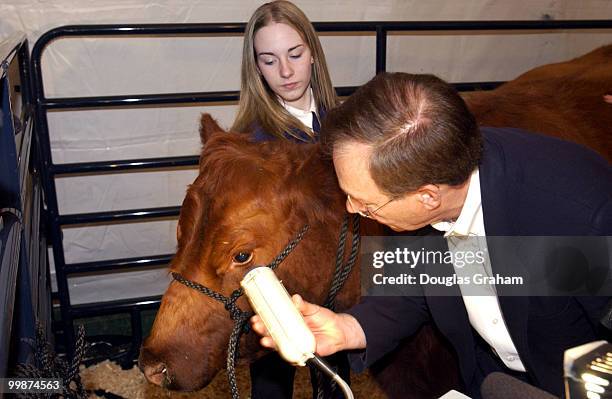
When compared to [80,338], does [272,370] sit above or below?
below

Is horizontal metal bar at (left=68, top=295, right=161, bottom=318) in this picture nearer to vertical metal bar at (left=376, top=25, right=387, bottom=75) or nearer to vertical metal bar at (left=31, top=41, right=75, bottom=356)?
vertical metal bar at (left=31, top=41, right=75, bottom=356)

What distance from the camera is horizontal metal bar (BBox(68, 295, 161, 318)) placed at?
11.1ft

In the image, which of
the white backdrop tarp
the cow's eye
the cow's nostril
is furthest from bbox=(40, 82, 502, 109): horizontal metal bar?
the cow's nostril

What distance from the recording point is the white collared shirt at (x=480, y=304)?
4.90ft

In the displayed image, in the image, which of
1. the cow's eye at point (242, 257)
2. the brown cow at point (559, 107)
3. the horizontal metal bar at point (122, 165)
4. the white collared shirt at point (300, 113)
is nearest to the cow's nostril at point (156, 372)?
the cow's eye at point (242, 257)

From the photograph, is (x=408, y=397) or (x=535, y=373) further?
(x=408, y=397)

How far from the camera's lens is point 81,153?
3.38 m

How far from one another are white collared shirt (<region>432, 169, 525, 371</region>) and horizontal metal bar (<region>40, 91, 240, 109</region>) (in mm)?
1854

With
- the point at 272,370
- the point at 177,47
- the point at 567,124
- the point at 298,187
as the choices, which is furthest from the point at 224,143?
the point at 177,47

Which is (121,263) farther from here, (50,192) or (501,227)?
(501,227)

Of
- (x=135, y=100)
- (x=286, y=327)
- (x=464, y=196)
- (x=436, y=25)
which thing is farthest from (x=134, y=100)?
(x=286, y=327)

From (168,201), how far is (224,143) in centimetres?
175

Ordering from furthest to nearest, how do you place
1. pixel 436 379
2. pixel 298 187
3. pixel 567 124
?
pixel 567 124, pixel 436 379, pixel 298 187

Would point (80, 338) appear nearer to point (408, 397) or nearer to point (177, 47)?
point (408, 397)
